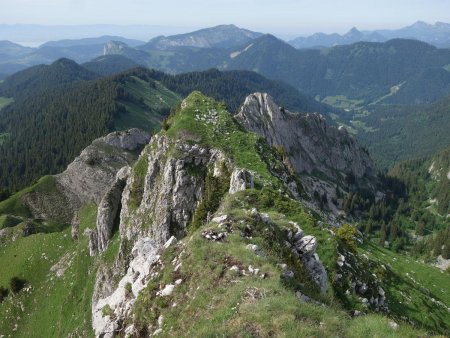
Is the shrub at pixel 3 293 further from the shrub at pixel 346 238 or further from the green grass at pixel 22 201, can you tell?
the shrub at pixel 346 238

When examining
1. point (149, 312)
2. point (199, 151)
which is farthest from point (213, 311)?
point (199, 151)

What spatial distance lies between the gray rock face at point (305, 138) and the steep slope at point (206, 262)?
231 ft

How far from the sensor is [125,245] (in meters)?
61.0

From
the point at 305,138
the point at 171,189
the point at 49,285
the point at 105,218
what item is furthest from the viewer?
the point at 305,138

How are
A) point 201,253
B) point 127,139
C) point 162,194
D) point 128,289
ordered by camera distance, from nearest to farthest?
1. point 201,253
2. point 128,289
3. point 162,194
4. point 127,139

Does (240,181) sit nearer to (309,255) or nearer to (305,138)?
(309,255)

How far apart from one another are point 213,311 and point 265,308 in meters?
3.07

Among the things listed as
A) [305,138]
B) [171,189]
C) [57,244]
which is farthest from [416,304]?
[305,138]

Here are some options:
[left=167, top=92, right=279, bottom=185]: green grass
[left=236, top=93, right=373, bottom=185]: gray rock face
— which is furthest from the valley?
[left=236, top=93, right=373, bottom=185]: gray rock face

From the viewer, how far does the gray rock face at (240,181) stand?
150 feet

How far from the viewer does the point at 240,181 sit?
46.0 meters

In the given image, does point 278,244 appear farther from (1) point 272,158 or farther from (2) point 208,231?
(1) point 272,158

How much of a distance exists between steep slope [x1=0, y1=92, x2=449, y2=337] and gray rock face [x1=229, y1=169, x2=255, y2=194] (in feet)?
0.63

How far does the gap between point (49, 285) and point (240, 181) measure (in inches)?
2111
